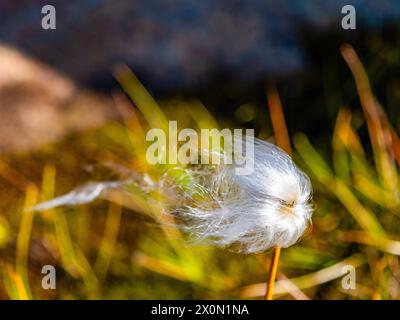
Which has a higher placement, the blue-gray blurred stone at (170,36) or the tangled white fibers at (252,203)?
the blue-gray blurred stone at (170,36)

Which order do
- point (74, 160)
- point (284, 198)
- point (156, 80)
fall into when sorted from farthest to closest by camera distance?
point (156, 80), point (74, 160), point (284, 198)

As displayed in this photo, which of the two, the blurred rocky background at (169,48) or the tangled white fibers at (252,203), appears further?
the blurred rocky background at (169,48)

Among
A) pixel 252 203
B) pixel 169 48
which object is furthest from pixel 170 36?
pixel 252 203

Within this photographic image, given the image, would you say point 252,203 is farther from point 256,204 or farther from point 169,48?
point 169,48

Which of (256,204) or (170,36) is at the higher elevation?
(170,36)

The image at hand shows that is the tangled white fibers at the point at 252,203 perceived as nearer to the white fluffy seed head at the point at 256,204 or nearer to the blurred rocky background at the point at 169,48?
the white fluffy seed head at the point at 256,204

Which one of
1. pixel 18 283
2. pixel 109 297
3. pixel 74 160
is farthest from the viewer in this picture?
pixel 74 160

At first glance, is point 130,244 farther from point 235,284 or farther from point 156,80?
point 156,80

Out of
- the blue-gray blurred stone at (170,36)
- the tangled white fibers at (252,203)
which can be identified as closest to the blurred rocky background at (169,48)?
the blue-gray blurred stone at (170,36)

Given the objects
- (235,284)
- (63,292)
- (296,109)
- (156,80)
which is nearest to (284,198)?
(235,284)
